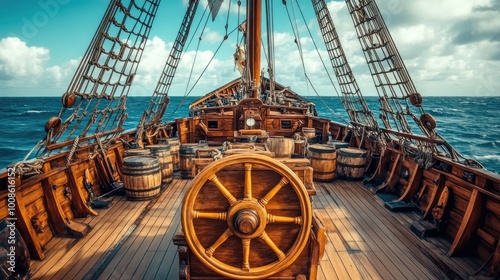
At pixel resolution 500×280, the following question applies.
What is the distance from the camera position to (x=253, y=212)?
1815 mm

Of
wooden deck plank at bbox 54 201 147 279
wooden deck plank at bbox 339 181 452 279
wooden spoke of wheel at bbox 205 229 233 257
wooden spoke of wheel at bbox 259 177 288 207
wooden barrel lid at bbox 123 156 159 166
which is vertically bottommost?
wooden deck plank at bbox 339 181 452 279

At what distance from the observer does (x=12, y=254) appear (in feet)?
7.93

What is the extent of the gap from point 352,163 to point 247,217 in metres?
4.64

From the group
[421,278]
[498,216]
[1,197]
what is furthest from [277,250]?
[1,197]

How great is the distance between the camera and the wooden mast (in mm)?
7409

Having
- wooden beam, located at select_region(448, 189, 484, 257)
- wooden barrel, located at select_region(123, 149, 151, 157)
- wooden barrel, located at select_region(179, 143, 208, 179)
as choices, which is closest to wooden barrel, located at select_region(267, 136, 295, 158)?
wooden barrel, located at select_region(179, 143, 208, 179)

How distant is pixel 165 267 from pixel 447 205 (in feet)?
12.1

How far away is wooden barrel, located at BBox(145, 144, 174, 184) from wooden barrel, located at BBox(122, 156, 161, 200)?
83 cm

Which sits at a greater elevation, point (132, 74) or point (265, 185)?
point (132, 74)

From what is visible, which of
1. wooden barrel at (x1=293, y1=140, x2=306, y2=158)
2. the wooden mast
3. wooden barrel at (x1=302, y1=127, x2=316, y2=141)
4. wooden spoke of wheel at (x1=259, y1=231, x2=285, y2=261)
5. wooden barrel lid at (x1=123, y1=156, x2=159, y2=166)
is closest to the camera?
wooden spoke of wheel at (x1=259, y1=231, x2=285, y2=261)

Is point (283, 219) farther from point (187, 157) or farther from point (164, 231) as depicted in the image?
point (187, 157)

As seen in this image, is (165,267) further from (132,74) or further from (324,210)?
(132,74)

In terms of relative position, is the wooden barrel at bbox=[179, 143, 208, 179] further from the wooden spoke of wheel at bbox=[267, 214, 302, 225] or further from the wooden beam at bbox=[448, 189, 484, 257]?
the wooden beam at bbox=[448, 189, 484, 257]

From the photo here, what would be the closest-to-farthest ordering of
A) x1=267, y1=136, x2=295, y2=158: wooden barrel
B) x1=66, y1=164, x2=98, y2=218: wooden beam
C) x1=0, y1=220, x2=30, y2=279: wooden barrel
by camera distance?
x1=0, y1=220, x2=30, y2=279: wooden barrel < x1=66, y1=164, x2=98, y2=218: wooden beam < x1=267, y1=136, x2=295, y2=158: wooden barrel
